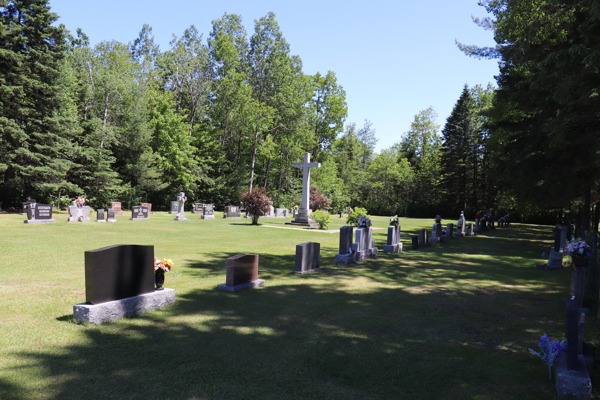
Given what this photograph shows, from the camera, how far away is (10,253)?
12.2m

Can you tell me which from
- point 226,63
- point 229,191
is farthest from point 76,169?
point 226,63

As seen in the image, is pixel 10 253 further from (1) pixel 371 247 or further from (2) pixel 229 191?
(2) pixel 229 191

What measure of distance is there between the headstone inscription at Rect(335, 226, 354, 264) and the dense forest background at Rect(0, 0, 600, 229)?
6.30 m

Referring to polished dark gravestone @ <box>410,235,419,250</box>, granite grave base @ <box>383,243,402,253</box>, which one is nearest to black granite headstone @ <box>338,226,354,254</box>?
granite grave base @ <box>383,243,402,253</box>

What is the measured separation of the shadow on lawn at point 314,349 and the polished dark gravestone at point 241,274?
278mm

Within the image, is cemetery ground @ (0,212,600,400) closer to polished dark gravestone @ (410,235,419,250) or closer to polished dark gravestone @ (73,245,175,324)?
polished dark gravestone @ (73,245,175,324)

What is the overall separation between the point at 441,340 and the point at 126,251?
17.0ft

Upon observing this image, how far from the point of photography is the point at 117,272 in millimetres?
6383

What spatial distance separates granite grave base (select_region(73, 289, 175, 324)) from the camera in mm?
6043

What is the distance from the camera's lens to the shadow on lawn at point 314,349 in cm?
434

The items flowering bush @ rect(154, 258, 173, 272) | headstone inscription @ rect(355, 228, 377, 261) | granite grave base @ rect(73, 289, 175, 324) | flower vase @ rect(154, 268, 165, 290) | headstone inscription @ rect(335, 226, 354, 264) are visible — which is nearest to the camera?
granite grave base @ rect(73, 289, 175, 324)

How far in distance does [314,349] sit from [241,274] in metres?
3.56

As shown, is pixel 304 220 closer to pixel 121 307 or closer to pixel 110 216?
pixel 110 216

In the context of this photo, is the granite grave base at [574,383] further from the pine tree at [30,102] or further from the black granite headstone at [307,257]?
the pine tree at [30,102]
